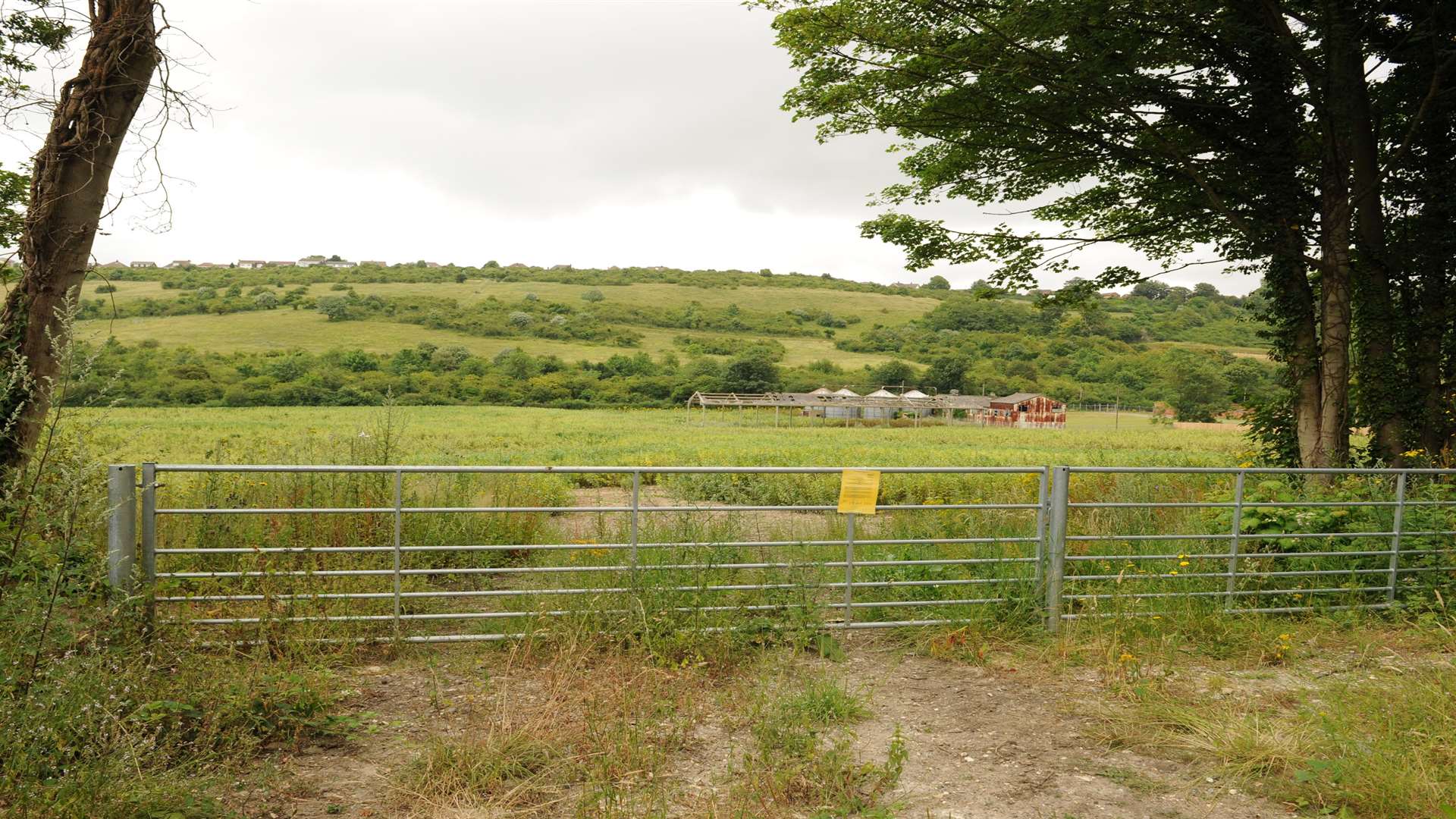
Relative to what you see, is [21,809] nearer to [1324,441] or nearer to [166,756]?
[166,756]

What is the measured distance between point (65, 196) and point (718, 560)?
19.5ft

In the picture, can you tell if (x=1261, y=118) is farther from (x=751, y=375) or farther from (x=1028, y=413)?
(x=751, y=375)

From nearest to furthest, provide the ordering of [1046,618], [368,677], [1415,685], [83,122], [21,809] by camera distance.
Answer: [21,809], [1415,685], [368,677], [83,122], [1046,618]

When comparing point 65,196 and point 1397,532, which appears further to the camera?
point 1397,532

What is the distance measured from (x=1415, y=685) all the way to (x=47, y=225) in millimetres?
10274

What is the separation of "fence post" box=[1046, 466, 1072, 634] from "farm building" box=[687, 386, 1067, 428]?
2491 inches

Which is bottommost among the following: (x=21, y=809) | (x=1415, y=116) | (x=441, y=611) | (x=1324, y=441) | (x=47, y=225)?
(x=441, y=611)

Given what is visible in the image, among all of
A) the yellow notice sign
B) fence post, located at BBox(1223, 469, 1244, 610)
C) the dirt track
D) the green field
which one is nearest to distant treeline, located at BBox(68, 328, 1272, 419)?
the green field

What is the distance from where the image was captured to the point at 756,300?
513 feet

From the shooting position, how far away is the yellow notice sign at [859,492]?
6707mm

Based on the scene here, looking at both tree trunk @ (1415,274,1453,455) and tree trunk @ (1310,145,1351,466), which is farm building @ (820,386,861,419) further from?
tree trunk @ (1310,145,1351,466)

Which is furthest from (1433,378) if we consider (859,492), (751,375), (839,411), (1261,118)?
(751,375)

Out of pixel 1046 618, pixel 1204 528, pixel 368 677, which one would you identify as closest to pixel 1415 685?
pixel 1046 618

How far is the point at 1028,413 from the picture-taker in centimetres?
8056
